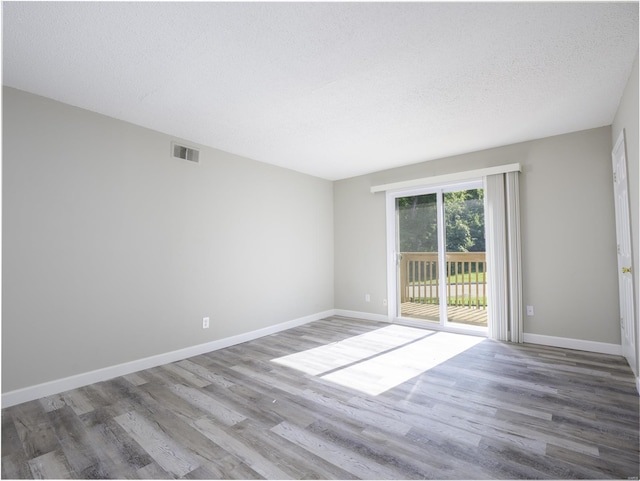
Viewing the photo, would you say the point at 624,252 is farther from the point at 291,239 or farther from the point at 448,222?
the point at 291,239

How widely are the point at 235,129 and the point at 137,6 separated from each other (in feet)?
5.10

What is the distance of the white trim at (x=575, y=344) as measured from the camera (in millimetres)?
3092

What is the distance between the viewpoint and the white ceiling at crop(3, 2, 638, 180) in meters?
1.64

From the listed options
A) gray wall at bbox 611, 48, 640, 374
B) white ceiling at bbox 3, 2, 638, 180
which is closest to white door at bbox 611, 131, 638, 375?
gray wall at bbox 611, 48, 640, 374

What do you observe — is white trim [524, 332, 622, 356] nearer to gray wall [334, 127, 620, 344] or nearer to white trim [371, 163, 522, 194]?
gray wall [334, 127, 620, 344]

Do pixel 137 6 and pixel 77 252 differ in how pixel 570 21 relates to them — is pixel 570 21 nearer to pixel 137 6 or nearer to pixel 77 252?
pixel 137 6

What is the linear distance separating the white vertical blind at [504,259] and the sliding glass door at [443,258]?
0.77 ft

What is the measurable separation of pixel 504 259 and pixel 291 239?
2.87 metres

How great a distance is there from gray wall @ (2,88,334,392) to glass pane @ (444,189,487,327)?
2541mm

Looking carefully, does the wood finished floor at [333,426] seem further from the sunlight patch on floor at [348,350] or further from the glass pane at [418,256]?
the glass pane at [418,256]

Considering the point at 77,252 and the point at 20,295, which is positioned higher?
the point at 77,252

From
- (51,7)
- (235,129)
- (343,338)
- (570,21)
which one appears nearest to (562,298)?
(343,338)

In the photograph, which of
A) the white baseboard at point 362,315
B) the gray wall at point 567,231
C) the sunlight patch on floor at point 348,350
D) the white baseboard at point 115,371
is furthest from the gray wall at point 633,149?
Answer: the white baseboard at point 115,371

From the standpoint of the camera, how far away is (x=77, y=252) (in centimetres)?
255
